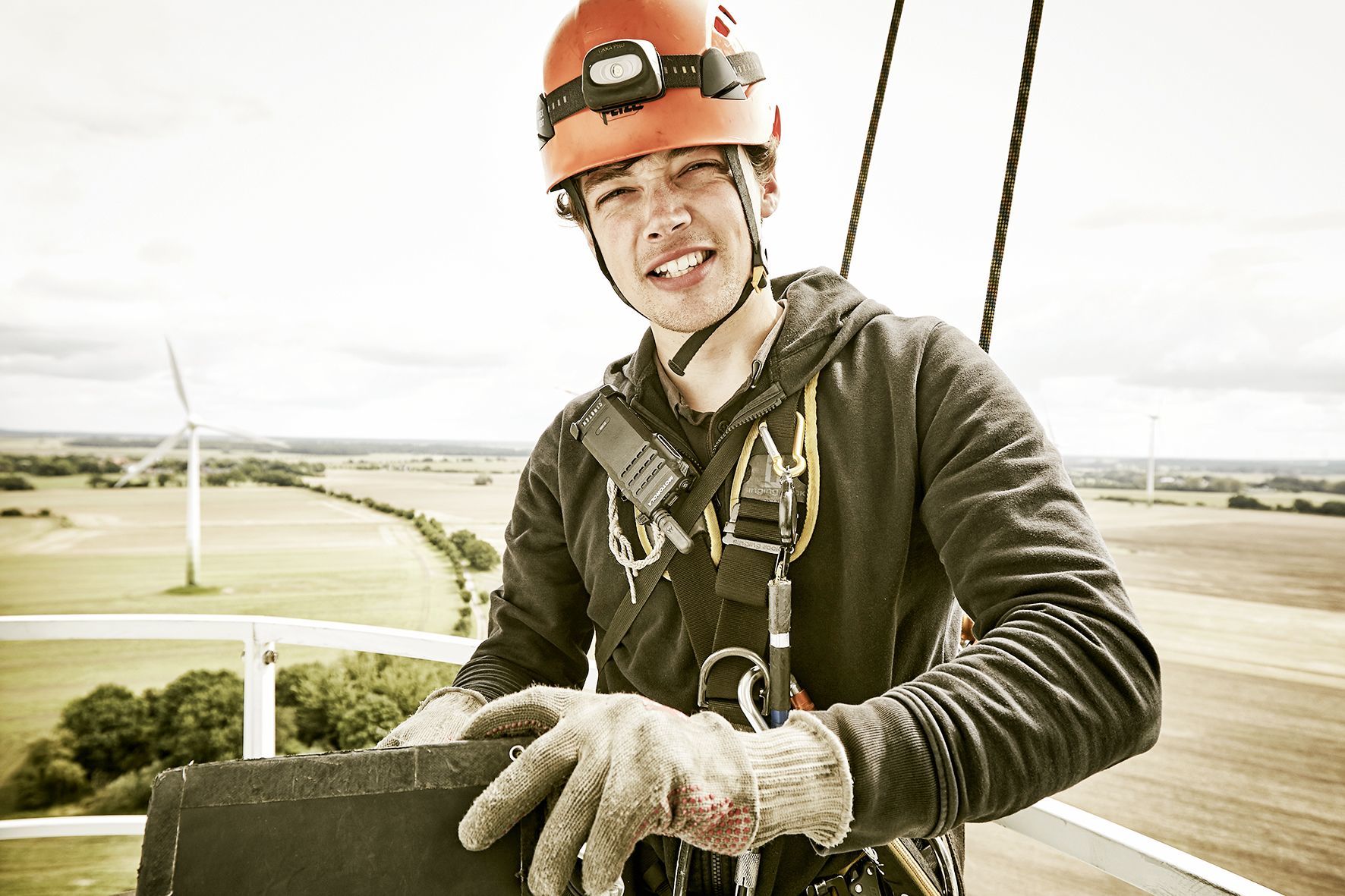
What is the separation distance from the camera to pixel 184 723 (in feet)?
132

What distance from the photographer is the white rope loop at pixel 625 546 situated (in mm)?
1587

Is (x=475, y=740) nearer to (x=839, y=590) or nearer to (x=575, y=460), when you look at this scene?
(x=839, y=590)

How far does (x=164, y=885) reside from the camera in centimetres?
83

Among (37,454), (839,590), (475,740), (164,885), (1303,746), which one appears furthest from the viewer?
(37,454)

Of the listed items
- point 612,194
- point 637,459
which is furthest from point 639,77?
point 637,459

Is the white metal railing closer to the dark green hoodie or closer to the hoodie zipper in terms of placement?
the dark green hoodie

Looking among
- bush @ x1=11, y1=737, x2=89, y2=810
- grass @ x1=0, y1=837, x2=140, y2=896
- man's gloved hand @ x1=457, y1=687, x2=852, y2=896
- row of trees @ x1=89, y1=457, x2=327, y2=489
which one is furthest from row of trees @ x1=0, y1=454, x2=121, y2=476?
man's gloved hand @ x1=457, y1=687, x2=852, y2=896

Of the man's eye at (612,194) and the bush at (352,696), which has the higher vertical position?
the man's eye at (612,194)

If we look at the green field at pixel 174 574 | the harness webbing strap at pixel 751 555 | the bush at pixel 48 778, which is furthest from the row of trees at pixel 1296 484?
the bush at pixel 48 778

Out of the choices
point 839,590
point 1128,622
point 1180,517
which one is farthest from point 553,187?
point 1180,517

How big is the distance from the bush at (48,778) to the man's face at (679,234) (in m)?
44.9

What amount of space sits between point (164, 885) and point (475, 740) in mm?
324

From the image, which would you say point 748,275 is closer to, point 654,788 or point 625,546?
point 625,546

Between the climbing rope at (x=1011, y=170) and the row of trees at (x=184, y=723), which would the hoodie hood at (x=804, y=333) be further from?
the row of trees at (x=184, y=723)
